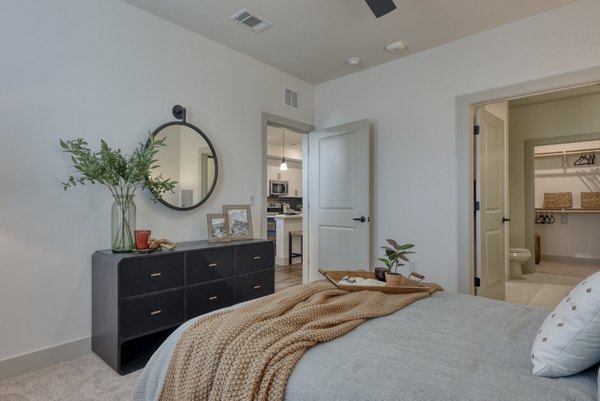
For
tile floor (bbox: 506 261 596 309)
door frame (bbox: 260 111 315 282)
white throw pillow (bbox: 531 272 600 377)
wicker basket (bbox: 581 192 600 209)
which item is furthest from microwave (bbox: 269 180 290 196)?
white throw pillow (bbox: 531 272 600 377)

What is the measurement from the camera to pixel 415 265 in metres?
3.45

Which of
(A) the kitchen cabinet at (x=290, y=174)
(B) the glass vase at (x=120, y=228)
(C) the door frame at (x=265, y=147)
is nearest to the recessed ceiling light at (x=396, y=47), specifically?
(C) the door frame at (x=265, y=147)

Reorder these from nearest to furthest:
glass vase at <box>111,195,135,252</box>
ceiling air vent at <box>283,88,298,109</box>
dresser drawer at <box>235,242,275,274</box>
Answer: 1. glass vase at <box>111,195,135,252</box>
2. dresser drawer at <box>235,242,275,274</box>
3. ceiling air vent at <box>283,88,298,109</box>

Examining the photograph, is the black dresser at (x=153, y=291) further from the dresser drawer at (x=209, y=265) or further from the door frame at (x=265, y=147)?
the door frame at (x=265, y=147)

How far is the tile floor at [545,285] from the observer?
12.0 ft

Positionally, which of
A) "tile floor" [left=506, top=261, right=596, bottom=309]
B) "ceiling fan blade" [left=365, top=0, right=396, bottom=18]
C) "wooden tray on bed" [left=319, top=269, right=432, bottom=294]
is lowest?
"tile floor" [left=506, top=261, right=596, bottom=309]

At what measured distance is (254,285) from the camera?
292cm

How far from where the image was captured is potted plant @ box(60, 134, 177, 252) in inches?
87.0

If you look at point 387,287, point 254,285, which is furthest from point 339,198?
point 387,287

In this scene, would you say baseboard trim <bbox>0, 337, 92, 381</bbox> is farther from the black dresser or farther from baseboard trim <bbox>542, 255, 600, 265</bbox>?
baseboard trim <bbox>542, 255, 600, 265</bbox>

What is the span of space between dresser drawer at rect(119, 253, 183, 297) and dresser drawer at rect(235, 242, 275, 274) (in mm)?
537

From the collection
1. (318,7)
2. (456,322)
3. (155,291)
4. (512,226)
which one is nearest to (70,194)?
(155,291)

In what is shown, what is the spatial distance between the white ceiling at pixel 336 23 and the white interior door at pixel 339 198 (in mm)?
868

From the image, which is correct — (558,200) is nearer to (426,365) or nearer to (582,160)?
(582,160)
